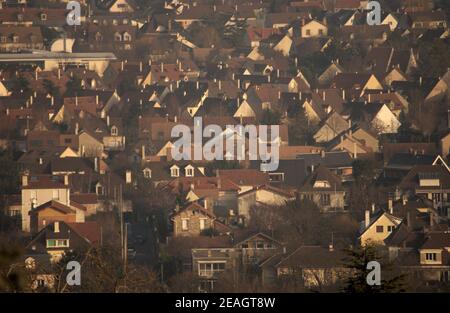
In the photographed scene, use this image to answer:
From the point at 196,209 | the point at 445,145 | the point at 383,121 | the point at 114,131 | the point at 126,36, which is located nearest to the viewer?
the point at 196,209

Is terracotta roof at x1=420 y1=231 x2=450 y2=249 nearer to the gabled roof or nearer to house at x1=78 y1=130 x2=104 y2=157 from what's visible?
the gabled roof

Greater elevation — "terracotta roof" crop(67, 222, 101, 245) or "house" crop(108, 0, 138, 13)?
"house" crop(108, 0, 138, 13)

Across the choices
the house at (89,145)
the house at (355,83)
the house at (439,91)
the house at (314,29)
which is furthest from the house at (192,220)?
the house at (314,29)

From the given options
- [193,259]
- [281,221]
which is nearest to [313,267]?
[193,259]

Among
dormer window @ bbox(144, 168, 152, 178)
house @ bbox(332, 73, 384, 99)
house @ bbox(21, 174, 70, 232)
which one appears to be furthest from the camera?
house @ bbox(332, 73, 384, 99)

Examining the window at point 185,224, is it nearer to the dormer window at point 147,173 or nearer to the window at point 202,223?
the window at point 202,223

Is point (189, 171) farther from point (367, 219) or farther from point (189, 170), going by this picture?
point (367, 219)

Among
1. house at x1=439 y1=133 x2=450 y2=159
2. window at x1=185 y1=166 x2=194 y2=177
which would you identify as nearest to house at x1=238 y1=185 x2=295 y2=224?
window at x1=185 y1=166 x2=194 y2=177

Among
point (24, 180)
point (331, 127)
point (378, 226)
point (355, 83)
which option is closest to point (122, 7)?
point (355, 83)
